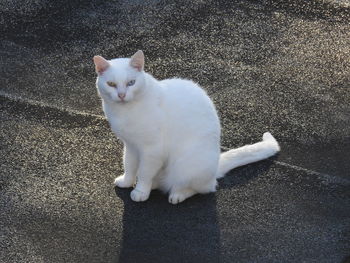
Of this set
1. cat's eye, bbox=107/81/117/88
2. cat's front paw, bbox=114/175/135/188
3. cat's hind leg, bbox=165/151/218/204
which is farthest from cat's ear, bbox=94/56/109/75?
cat's front paw, bbox=114/175/135/188

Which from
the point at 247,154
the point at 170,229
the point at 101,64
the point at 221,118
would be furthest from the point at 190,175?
the point at 221,118

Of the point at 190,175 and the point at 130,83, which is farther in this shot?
the point at 190,175

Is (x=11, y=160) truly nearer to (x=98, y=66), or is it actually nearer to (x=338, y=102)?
(x=98, y=66)

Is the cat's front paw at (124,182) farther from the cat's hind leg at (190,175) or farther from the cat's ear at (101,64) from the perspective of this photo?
the cat's ear at (101,64)

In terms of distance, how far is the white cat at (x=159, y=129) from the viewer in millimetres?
4430

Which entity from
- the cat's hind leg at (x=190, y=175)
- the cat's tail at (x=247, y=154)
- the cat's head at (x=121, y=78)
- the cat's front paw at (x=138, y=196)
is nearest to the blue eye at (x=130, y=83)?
the cat's head at (x=121, y=78)

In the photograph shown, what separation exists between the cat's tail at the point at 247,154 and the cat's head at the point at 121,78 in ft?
3.77

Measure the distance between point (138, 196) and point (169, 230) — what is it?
1.23ft

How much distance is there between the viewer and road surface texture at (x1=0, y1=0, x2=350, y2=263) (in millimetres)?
4648

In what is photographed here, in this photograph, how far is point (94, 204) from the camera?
4.95m

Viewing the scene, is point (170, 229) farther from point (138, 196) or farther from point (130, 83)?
point (130, 83)

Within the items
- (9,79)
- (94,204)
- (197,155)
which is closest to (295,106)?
(197,155)

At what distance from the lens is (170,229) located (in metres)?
4.73

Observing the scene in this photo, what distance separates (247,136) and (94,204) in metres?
1.62
